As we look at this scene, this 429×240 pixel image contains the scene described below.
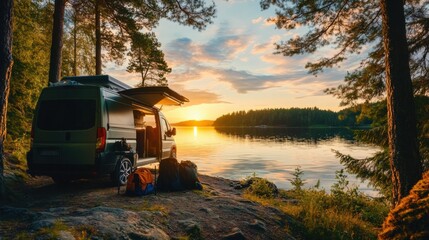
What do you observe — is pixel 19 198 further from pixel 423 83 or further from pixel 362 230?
pixel 423 83

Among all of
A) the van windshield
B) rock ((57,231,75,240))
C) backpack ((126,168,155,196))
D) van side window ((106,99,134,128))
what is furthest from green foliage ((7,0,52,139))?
rock ((57,231,75,240))

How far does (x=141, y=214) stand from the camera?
557cm

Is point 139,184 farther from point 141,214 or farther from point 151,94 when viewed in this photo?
point 151,94

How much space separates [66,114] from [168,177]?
309 cm

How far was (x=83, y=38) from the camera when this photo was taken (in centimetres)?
3138

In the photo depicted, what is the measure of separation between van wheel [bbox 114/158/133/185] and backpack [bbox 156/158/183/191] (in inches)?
43.4

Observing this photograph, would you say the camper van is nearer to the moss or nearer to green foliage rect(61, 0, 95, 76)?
the moss

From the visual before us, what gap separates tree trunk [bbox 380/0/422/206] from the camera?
6.12 meters

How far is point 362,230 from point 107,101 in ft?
23.3

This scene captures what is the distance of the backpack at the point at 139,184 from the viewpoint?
730cm

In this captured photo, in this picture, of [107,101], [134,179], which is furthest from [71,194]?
[107,101]

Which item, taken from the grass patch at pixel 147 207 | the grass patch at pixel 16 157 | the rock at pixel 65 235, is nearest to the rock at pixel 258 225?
the grass patch at pixel 147 207

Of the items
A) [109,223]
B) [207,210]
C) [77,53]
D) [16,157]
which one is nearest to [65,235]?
[109,223]

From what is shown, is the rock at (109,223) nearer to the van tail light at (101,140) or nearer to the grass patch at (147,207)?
the grass patch at (147,207)
